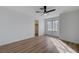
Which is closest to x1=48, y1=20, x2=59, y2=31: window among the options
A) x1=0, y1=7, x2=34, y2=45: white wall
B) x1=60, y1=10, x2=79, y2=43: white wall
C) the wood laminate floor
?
x1=60, y1=10, x2=79, y2=43: white wall

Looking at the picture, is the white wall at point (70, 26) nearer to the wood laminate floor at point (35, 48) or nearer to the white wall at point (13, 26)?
the wood laminate floor at point (35, 48)

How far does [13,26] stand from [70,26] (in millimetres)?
4246

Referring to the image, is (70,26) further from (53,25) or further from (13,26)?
(13,26)

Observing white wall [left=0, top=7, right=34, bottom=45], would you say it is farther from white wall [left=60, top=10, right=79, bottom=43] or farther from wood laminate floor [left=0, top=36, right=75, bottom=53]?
white wall [left=60, top=10, right=79, bottom=43]

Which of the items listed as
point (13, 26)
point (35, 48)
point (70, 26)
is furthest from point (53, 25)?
point (35, 48)

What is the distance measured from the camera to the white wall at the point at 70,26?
17.2 feet

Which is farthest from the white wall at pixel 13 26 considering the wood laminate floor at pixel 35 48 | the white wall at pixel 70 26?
the white wall at pixel 70 26

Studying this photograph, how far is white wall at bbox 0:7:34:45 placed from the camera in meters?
4.59

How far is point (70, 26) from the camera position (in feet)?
18.8

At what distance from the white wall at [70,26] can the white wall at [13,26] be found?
10.5 ft
